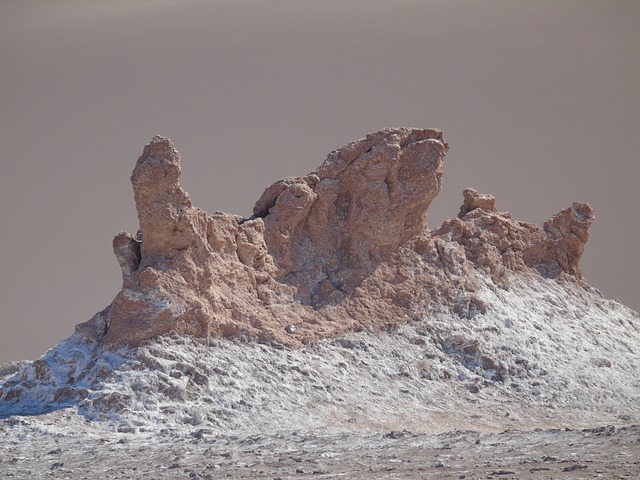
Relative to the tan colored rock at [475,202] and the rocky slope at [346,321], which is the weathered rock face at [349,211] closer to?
the rocky slope at [346,321]

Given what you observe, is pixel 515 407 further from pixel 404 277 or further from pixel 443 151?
pixel 443 151

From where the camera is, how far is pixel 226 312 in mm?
19219

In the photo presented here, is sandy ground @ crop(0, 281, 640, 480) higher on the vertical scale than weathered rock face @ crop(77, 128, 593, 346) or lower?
lower

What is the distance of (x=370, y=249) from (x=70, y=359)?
5.56 m

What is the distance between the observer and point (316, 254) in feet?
69.9

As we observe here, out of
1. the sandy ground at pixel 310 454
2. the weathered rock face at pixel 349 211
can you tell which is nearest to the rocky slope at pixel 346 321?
the weathered rock face at pixel 349 211

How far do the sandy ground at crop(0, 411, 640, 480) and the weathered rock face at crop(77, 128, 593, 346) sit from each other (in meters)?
2.39

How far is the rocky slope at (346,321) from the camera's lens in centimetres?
1792

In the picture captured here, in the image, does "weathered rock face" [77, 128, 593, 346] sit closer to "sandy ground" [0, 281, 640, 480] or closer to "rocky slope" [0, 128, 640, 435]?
"rocky slope" [0, 128, 640, 435]

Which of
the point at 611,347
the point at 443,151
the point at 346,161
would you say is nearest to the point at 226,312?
the point at 346,161

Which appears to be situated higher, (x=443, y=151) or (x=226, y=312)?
(x=443, y=151)

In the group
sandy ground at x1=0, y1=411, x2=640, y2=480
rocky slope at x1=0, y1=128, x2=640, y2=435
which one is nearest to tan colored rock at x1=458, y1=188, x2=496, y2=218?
rocky slope at x1=0, y1=128, x2=640, y2=435

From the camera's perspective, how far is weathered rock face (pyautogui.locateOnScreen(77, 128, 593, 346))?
1866 centimetres

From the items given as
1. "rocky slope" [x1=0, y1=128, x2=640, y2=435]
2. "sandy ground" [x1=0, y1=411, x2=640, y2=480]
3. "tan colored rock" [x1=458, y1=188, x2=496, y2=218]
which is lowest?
"sandy ground" [x1=0, y1=411, x2=640, y2=480]
